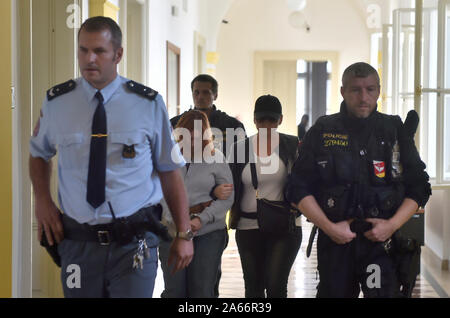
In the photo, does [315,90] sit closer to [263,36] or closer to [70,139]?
[263,36]

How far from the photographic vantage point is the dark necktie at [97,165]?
2.27 m

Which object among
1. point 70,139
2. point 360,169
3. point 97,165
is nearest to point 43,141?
point 70,139

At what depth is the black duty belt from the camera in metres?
2.30

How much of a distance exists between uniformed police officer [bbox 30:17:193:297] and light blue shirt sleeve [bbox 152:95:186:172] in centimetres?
3

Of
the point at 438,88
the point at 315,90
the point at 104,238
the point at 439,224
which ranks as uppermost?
the point at 315,90

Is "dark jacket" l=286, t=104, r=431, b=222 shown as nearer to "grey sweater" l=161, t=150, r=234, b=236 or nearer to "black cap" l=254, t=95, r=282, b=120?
"grey sweater" l=161, t=150, r=234, b=236

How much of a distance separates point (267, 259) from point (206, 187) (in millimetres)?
569

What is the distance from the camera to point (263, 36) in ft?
45.8

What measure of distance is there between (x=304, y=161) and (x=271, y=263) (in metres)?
0.94

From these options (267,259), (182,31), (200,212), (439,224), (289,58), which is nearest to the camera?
(200,212)

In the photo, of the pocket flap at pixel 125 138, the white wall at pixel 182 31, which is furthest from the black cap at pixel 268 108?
the white wall at pixel 182 31

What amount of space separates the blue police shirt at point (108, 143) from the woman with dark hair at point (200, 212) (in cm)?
99

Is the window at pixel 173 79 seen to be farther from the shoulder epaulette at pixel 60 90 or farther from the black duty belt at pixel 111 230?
the black duty belt at pixel 111 230
